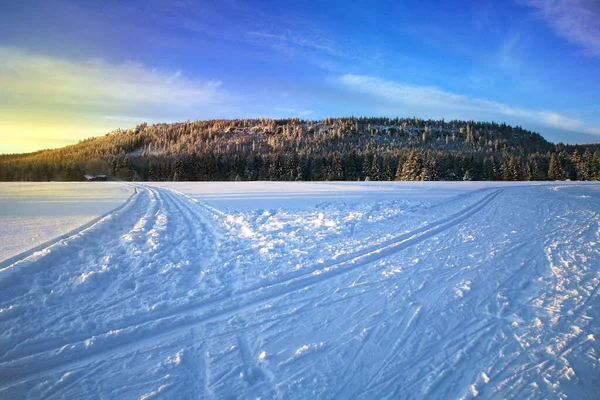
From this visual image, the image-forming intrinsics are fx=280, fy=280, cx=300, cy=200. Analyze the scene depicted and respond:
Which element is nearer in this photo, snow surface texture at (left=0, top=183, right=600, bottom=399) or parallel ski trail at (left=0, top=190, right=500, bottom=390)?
Answer: snow surface texture at (left=0, top=183, right=600, bottom=399)

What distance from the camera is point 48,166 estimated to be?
87.0 metres

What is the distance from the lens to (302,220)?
1077 centimetres

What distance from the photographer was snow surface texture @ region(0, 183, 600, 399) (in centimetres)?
287

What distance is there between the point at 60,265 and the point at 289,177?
7038 centimetres

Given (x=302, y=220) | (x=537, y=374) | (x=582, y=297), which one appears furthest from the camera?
(x=302, y=220)

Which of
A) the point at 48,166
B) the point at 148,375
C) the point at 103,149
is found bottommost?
the point at 148,375

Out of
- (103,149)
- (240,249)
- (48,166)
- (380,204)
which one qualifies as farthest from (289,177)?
(103,149)

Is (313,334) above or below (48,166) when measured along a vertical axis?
below

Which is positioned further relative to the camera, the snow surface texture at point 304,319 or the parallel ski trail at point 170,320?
the parallel ski trail at point 170,320

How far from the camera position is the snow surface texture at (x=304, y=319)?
287 centimetres

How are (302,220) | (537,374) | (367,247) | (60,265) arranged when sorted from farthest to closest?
(302,220), (367,247), (60,265), (537,374)

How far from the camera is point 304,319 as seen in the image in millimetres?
3906

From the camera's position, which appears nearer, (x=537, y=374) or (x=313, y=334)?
(x=537, y=374)

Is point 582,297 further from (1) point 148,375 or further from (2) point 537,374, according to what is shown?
(1) point 148,375
